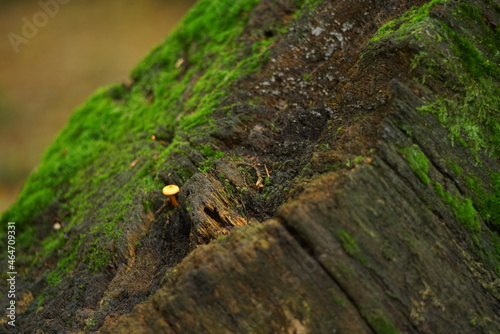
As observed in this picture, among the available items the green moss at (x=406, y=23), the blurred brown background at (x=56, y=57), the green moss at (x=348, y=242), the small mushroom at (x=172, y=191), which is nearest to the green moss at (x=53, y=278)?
the small mushroom at (x=172, y=191)

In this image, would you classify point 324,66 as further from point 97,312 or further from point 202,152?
point 97,312

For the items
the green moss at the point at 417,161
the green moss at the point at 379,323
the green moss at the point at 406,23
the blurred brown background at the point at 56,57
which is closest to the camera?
the green moss at the point at 379,323

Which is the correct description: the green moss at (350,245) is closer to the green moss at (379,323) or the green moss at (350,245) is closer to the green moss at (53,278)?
the green moss at (379,323)

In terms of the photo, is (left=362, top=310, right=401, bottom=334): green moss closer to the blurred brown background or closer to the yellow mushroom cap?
the yellow mushroom cap

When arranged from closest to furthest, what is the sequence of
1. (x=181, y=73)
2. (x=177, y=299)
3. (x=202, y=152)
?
(x=177, y=299), (x=202, y=152), (x=181, y=73)

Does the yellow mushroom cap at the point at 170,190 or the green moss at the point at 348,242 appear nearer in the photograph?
the green moss at the point at 348,242

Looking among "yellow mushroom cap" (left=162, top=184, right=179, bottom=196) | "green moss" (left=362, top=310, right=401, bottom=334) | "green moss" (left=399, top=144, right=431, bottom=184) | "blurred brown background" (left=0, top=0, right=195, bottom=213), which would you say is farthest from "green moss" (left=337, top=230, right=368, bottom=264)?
"blurred brown background" (left=0, top=0, right=195, bottom=213)

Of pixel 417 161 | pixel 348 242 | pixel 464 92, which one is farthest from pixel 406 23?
pixel 348 242

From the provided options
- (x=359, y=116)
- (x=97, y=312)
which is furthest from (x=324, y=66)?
(x=97, y=312)

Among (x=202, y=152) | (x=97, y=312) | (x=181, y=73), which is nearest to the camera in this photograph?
(x=97, y=312)
